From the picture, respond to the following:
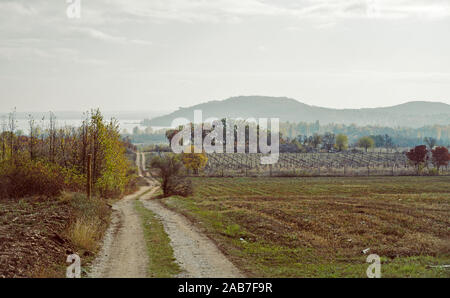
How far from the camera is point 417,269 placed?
12773 mm

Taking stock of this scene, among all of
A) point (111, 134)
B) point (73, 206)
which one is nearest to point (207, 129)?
point (111, 134)

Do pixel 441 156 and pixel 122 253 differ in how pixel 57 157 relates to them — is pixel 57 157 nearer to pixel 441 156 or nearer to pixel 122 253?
pixel 122 253

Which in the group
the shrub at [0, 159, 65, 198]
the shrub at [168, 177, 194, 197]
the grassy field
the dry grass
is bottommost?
the shrub at [168, 177, 194, 197]

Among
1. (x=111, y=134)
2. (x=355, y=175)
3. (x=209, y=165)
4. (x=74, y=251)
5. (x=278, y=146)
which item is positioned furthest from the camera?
(x=278, y=146)

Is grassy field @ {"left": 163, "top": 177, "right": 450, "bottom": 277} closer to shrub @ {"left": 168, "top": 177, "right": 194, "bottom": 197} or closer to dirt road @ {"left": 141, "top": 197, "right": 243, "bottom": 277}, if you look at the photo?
dirt road @ {"left": 141, "top": 197, "right": 243, "bottom": 277}

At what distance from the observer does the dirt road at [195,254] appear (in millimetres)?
12945

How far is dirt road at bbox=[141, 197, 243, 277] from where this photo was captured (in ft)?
42.5

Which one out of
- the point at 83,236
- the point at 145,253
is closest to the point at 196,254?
the point at 145,253

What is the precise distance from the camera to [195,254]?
1564 cm

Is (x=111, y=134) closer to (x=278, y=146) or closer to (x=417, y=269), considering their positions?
(x=417, y=269)

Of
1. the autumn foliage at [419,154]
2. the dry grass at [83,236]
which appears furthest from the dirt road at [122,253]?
the autumn foliage at [419,154]

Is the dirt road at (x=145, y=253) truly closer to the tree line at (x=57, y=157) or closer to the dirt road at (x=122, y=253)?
the dirt road at (x=122, y=253)

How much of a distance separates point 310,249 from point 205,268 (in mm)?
5518

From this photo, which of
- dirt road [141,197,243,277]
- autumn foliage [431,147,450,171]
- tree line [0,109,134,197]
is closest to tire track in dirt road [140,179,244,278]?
dirt road [141,197,243,277]
